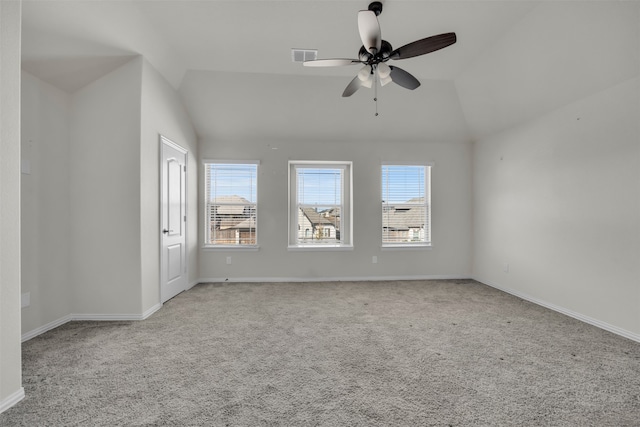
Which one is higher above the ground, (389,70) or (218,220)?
(389,70)

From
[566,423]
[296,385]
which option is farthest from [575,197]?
[296,385]

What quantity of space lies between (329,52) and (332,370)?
10.5 feet

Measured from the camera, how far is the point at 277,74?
3686 mm

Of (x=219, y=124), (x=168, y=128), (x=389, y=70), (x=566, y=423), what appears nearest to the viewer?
(x=566, y=423)

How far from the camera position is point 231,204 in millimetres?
4633

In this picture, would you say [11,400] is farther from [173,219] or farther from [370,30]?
[370,30]

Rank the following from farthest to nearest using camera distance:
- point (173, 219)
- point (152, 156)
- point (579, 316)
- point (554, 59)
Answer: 1. point (173, 219)
2. point (152, 156)
3. point (579, 316)
4. point (554, 59)

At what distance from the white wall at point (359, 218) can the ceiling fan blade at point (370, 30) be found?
2568mm

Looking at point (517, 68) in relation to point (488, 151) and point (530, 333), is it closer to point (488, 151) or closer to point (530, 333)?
point (488, 151)

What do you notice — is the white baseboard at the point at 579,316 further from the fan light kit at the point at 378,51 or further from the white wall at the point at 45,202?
the white wall at the point at 45,202

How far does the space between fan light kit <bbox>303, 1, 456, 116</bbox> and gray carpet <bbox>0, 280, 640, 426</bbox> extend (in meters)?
2.33

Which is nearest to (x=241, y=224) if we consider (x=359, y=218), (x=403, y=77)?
(x=359, y=218)

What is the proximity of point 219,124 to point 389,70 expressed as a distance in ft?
9.58

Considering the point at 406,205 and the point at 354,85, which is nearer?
the point at 354,85
